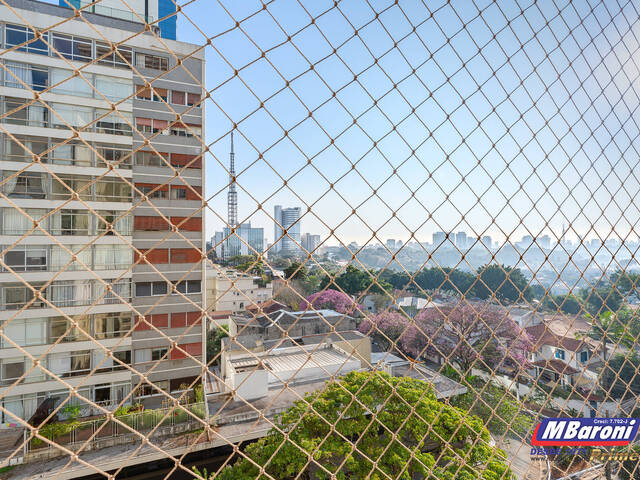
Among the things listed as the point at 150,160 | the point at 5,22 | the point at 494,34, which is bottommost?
the point at 494,34

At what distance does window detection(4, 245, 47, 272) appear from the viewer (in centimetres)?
438

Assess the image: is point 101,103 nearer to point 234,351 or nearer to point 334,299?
point 234,351

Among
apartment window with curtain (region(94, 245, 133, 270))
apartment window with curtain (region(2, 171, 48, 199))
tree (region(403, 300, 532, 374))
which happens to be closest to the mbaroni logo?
tree (region(403, 300, 532, 374))

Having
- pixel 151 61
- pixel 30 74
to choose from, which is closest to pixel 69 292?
pixel 30 74

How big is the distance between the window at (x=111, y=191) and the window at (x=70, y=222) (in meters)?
0.34

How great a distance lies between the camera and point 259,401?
4262mm

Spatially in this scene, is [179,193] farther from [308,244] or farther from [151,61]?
[308,244]

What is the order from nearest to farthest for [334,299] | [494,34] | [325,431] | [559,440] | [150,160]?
[494,34], [559,440], [325,431], [150,160], [334,299]

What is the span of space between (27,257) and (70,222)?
0.68 metres

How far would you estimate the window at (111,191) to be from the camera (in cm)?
480

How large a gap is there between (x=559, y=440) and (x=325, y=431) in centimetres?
192

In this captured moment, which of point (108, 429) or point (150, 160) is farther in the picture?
point (150, 160)

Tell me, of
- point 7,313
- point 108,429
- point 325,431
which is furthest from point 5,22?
point 325,431

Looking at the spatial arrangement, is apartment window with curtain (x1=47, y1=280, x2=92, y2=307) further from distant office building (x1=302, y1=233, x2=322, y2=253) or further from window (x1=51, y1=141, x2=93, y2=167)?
distant office building (x1=302, y1=233, x2=322, y2=253)
